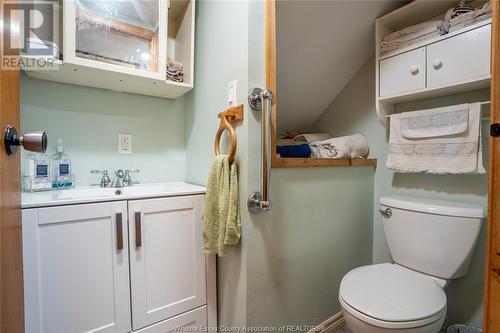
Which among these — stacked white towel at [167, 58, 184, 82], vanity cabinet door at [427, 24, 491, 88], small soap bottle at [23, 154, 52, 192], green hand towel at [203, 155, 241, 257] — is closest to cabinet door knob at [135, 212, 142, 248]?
green hand towel at [203, 155, 241, 257]

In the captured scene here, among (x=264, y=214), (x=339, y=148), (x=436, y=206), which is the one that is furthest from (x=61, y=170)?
(x=436, y=206)

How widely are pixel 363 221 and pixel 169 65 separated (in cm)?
149

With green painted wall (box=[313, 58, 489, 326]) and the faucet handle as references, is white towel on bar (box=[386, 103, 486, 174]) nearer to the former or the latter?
green painted wall (box=[313, 58, 489, 326])

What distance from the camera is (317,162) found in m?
1.24

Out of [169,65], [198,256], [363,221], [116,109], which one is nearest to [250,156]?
[198,256]

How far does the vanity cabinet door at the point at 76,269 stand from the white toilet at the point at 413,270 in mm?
936

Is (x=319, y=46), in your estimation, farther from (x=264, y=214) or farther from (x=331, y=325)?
(x=331, y=325)

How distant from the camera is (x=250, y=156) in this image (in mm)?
1008

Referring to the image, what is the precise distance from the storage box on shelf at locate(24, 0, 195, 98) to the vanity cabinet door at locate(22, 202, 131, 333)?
0.60m

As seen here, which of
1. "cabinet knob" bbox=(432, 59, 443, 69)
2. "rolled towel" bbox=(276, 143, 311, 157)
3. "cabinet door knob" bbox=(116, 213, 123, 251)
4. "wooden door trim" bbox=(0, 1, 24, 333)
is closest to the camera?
"wooden door trim" bbox=(0, 1, 24, 333)

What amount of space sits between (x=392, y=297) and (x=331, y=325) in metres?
0.57

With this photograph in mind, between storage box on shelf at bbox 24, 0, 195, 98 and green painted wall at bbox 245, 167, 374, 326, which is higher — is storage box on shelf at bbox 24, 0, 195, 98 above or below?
above

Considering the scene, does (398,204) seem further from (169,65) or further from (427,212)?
(169,65)

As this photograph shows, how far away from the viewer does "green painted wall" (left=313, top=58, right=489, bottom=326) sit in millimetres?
1222
